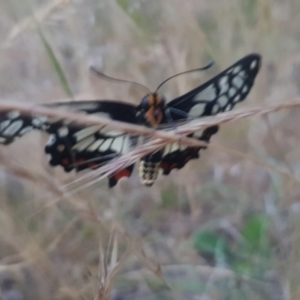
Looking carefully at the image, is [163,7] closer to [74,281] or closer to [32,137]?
[32,137]

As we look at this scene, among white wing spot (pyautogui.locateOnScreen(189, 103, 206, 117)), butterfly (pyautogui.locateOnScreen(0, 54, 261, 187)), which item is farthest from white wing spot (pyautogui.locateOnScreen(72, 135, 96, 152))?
white wing spot (pyautogui.locateOnScreen(189, 103, 206, 117))

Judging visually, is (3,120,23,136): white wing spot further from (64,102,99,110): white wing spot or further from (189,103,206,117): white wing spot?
(189,103,206,117): white wing spot

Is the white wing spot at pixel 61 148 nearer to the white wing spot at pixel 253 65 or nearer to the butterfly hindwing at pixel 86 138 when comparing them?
the butterfly hindwing at pixel 86 138

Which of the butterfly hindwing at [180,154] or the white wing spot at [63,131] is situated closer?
the white wing spot at [63,131]

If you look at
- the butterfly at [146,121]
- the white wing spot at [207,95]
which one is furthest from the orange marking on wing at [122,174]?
the white wing spot at [207,95]

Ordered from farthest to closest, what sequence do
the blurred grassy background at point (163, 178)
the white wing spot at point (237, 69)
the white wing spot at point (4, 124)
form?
the blurred grassy background at point (163, 178), the white wing spot at point (237, 69), the white wing spot at point (4, 124)

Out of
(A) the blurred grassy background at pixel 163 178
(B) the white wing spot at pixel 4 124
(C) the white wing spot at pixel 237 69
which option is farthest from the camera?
(A) the blurred grassy background at pixel 163 178

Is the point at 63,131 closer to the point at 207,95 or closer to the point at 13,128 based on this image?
the point at 13,128
